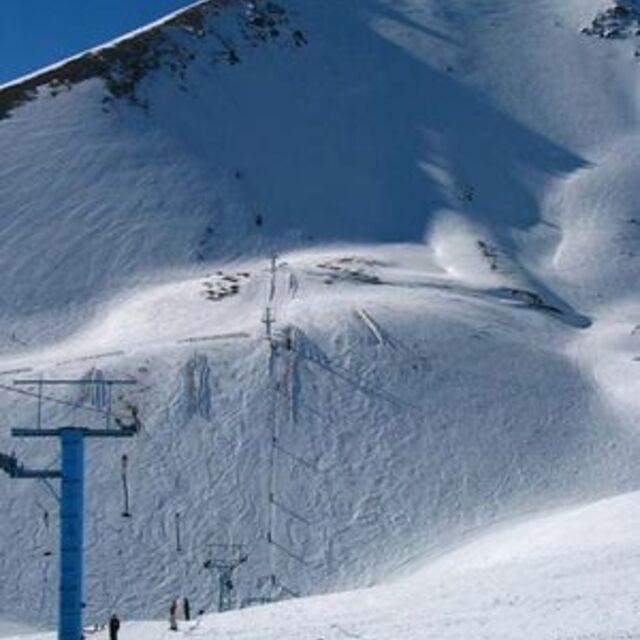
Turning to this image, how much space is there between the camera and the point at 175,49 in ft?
328

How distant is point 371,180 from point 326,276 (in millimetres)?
25269

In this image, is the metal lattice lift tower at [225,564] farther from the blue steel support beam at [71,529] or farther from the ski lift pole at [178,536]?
the blue steel support beam at [71,529]

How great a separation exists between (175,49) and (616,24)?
41.1 m

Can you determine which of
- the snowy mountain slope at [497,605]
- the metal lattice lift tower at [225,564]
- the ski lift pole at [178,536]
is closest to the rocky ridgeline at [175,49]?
the ski lift pole at [178,536]

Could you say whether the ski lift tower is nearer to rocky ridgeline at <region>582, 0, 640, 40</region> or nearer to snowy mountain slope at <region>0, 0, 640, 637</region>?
snowy mountain slope at <region>0, 0, 640, 637</region>

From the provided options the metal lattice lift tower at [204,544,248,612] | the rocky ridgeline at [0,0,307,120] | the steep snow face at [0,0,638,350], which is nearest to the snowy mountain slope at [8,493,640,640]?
the metal lattice lift tower at [204,544,248,612]

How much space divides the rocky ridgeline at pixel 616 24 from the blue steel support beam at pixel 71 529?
325 feet

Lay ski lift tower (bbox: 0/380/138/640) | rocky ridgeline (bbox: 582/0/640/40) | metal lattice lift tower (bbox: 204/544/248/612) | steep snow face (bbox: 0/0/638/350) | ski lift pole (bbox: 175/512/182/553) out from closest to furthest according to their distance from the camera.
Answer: ski lift tower (bbox: 0/380/138/640)
metal lattice lift tower (bbox: 204/544/248/612)
ski lift pole (bbox: 175/512/182/553)
steep snow face (bbox: 0/0/638/350)
rocky ridgeline (bbox: 582/0/640/40)

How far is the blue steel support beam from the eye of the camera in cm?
2609

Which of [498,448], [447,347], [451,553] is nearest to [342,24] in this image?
[447,347]

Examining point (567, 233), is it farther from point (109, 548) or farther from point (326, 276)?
point (109, 548)

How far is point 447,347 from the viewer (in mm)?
60781

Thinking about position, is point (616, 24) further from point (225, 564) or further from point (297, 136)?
point (225, 564)

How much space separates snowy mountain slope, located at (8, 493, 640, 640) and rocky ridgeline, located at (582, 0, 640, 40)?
82.5 metres
